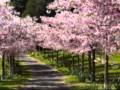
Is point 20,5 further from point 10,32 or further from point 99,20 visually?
point 99,20

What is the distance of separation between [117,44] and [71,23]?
6.58 meters

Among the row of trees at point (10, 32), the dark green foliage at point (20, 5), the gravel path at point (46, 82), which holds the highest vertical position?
the dark green foliage at point (20, 5)

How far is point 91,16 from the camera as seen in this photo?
24.6m

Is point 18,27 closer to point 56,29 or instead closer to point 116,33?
point 56,29

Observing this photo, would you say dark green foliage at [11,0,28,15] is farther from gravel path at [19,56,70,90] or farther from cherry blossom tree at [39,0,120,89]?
cherry blossom tree at [39,0,120,89]

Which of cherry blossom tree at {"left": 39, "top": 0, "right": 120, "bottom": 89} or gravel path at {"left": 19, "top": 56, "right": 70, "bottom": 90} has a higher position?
cherry blossom tree at {"left": 39, "top": 0, "right": 120, "bottom": 89}

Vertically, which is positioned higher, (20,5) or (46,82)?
(20,5)

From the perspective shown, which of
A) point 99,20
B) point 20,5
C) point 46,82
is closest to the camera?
point 99,20

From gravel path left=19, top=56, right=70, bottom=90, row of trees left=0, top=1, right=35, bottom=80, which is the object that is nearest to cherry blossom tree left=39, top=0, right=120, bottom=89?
gravel path left=19, top=56, right=70, bottom=90

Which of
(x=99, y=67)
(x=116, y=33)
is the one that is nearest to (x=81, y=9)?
(x=116, y=33)

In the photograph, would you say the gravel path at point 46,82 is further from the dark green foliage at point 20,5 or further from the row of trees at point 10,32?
the dark green foliage at point 20,5

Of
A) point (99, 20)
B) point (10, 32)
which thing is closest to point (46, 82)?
point (10, 32)

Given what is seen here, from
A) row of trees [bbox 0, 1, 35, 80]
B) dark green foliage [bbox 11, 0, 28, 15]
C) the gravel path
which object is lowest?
the gravel path

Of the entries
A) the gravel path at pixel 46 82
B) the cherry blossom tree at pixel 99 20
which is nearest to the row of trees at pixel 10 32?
the gravel path at pixel 46 82
